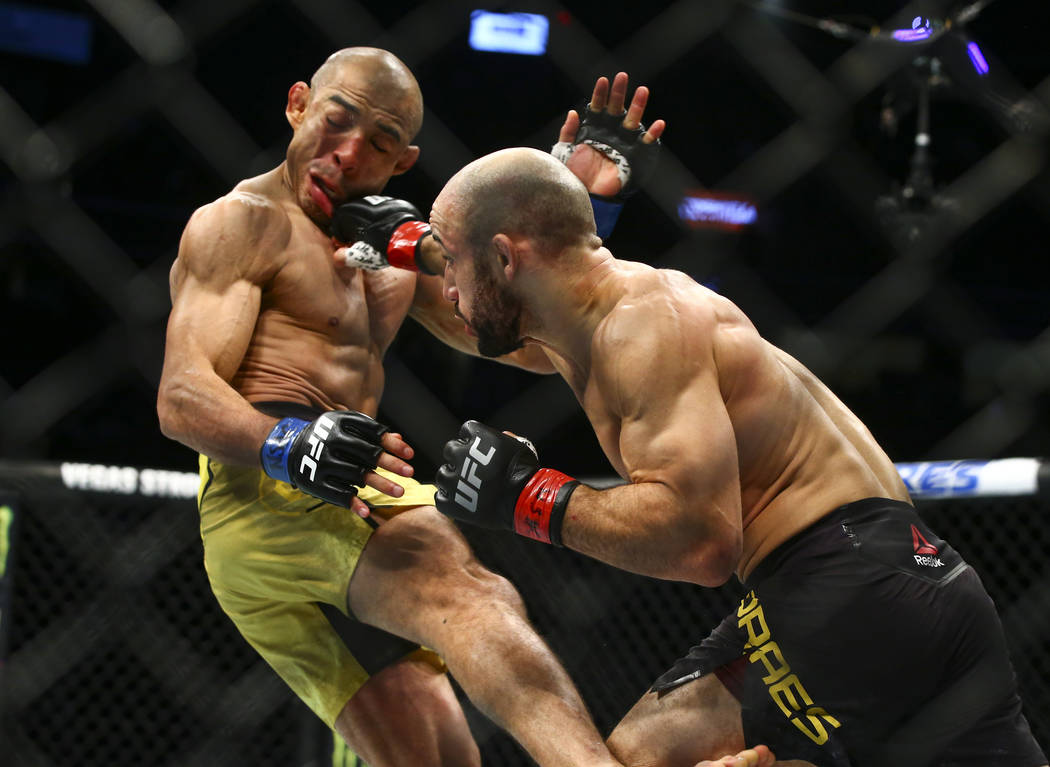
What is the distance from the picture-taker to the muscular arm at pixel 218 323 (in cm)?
191

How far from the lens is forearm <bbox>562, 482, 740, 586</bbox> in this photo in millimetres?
1556

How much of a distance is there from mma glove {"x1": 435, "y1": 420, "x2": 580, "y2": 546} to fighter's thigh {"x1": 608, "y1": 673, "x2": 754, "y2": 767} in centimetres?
34

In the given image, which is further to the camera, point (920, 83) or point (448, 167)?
point (448, 167)

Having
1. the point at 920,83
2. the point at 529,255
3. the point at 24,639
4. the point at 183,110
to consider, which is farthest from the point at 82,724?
the point at 920,83

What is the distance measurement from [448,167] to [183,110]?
4.63 ft

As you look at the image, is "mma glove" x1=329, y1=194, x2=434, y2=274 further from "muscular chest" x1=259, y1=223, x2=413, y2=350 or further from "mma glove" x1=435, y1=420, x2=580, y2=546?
"mma glove" x1=435, y1=420, x2=580, y2=546

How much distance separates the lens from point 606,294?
1728 millimetres

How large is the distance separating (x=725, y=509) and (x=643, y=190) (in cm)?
280

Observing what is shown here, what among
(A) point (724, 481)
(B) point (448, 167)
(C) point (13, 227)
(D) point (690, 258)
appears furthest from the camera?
(B) point (448, 167)

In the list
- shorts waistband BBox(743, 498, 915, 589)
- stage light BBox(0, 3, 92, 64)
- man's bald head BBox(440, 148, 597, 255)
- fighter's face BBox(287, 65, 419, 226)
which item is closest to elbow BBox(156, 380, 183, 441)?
fighter's face BBox(287, 65, 419, 226)

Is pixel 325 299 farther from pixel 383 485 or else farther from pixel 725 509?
pixel 725 509

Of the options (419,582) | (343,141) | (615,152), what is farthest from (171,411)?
(615,152)

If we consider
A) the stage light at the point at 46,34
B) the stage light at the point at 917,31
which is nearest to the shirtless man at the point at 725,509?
the stage light at the point at 917,31

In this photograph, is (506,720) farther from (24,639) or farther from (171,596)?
(24,639)
